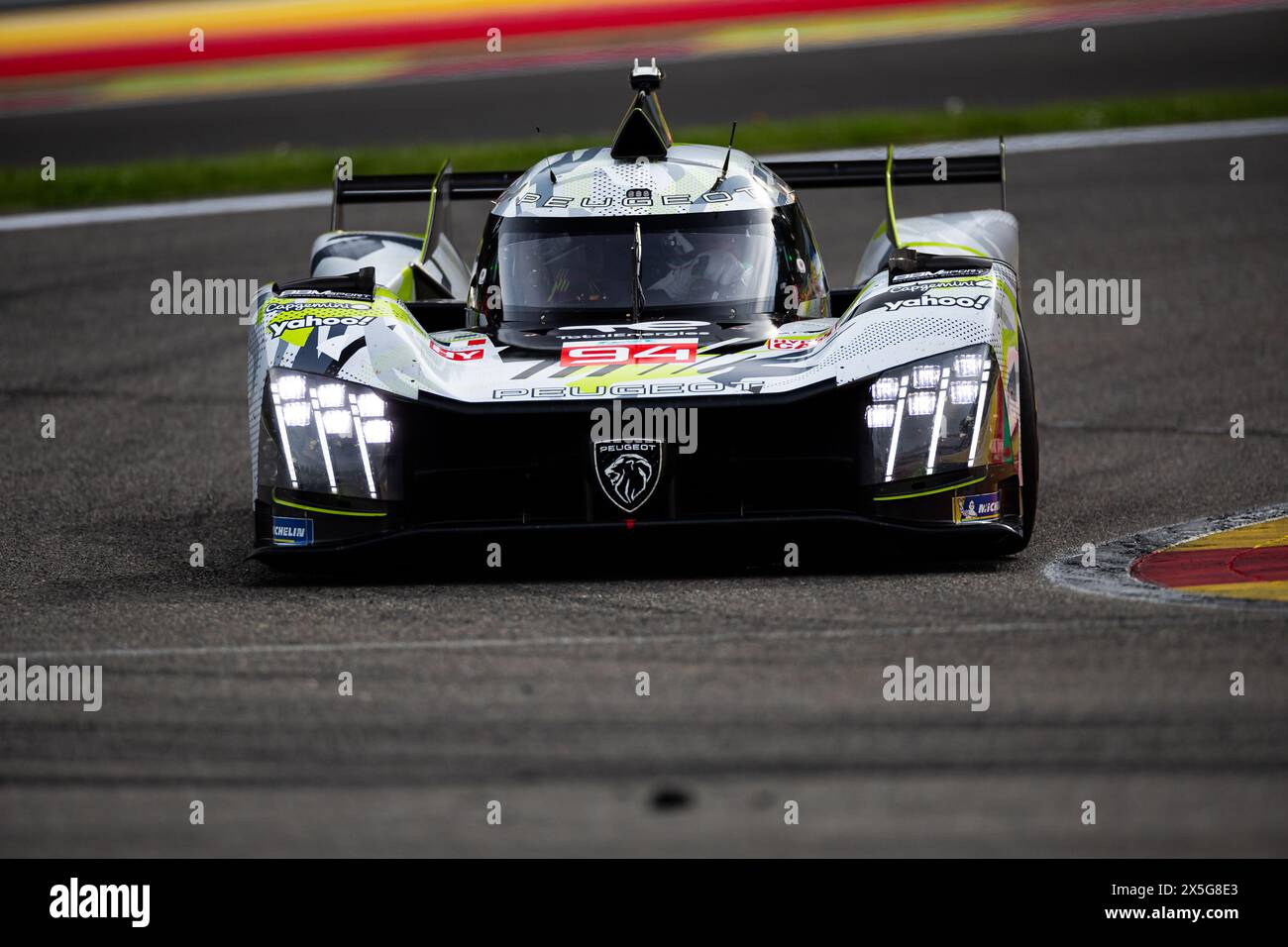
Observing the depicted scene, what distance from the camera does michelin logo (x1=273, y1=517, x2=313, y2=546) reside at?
7.07 metres

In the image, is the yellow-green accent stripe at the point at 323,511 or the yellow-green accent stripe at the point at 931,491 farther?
the yellow-green accent stripe at the point at 323,511

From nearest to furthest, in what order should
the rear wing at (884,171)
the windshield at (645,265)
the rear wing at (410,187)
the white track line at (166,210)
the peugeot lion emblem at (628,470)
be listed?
the peugeot lion emblem at (628,470), the windshield at (645,265), the rear wing at (884,171), the rear wing at (410,187), the white track line at (166,210)

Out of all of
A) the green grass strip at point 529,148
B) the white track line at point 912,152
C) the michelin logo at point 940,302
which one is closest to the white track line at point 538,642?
the michelin logo at point 940,302

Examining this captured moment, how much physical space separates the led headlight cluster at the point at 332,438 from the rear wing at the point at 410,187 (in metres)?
2.73

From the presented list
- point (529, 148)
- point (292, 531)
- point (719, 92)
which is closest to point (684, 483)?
point (292, 531)

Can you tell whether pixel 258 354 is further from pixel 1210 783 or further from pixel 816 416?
pixel 1210 783

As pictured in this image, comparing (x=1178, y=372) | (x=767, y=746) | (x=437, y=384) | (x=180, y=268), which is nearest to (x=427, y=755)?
(x=767, y=746)

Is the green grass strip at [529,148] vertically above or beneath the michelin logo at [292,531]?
above

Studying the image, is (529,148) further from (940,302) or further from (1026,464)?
(1026,464)

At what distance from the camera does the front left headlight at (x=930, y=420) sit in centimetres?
691

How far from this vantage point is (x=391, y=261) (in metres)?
9.57

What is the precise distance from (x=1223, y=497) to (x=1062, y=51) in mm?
14899

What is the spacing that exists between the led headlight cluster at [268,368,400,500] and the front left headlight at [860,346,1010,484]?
1.69 meters

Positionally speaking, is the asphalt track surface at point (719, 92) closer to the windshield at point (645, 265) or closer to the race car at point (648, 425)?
the windshield at point (645, 265)
